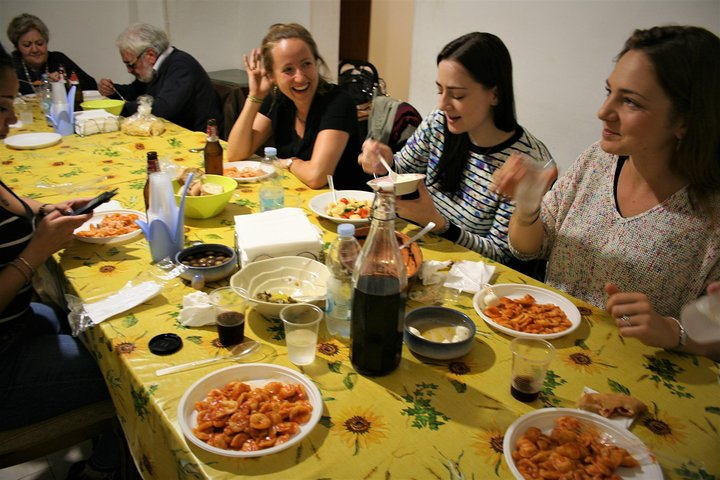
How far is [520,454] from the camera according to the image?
0.87m

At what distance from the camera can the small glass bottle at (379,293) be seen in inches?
39.2

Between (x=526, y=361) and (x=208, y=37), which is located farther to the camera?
(x=208, y=37)

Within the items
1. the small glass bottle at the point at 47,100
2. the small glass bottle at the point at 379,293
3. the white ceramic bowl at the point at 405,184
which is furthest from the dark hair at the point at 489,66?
the small glass bottle at the point at 47,100

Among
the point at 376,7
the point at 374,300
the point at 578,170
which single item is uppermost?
the point at 376,7

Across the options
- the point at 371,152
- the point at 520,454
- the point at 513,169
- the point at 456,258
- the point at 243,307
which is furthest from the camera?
the point at 371,152

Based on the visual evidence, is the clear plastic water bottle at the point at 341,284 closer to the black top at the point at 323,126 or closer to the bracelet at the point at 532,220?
the bracelet at the point at 532,220

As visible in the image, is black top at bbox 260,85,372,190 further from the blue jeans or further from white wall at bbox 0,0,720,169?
white wall at bbox 0,0,720,169

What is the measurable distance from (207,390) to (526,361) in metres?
0.63

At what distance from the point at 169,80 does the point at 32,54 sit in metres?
1.49

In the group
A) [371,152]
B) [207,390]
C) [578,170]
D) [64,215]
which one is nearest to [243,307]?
[207,390]

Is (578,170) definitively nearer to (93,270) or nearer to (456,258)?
(456,258)

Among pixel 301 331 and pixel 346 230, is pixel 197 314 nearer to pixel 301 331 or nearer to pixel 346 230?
pixel 301 331

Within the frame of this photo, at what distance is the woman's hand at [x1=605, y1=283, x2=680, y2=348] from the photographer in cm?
114

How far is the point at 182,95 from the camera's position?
3348mm
